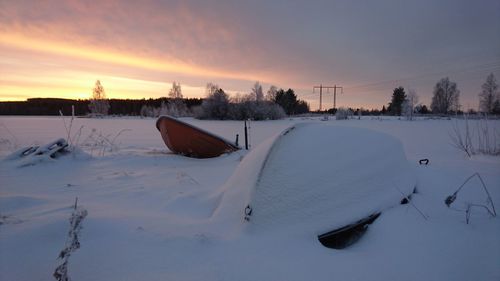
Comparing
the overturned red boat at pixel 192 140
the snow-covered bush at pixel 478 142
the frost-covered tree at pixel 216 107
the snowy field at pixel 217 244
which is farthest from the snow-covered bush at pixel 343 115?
the snowy field at pixel 217 244

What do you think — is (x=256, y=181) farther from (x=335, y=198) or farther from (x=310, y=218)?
(x=335, y=198)

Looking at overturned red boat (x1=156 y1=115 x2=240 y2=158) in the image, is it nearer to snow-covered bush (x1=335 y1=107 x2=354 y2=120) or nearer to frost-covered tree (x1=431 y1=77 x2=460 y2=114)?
snow-covered bush (x1=335 y1=107 x2=354 y2=120)

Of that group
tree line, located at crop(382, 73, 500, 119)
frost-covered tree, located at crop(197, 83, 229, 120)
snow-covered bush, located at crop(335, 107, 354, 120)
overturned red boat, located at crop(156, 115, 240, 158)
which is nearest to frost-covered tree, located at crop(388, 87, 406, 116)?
tree line, located at crop(382, 73, 500, 119)

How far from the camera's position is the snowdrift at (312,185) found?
7.43ft

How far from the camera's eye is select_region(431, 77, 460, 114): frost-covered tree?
65.7 metres

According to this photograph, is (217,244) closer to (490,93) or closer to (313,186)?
(313,186)

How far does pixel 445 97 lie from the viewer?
220 ft

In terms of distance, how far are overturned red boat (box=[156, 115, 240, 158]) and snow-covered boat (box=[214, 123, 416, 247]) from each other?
398 centimetres

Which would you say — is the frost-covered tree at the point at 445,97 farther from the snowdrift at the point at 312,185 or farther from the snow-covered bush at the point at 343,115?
the snowdrift at the point at 312,185

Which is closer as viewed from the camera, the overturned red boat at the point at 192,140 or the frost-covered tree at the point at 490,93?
the overturned red boat at the point at 192,140

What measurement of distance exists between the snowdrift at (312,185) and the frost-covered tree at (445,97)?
246 ft

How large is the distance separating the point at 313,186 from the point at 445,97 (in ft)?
260

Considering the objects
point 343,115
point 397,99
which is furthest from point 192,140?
point 397,99

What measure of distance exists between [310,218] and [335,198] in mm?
300
